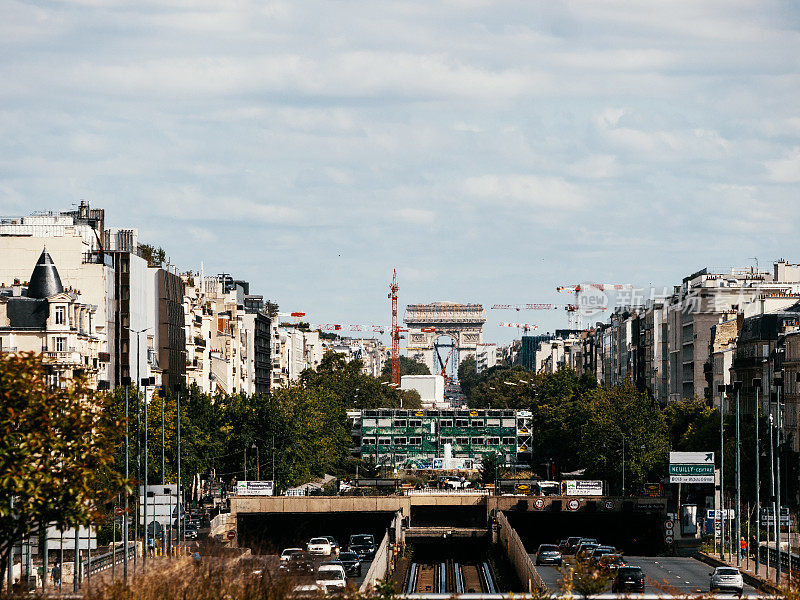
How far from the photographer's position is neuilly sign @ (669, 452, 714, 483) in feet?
339

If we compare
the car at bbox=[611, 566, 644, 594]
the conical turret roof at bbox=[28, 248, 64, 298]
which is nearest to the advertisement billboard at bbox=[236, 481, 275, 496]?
the conical turret roof at bbox=[28, 248, 64, 298]

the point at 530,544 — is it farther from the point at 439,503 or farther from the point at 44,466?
the point at 44,466

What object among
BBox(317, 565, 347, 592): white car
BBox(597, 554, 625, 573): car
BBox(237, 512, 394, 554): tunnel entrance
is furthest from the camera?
Answer: BBox(237, 512, 394, 554): tunnel entrance

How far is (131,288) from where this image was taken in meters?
136

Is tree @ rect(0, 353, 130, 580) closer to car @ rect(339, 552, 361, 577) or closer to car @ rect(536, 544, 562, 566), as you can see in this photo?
car @ rect(339, 552, 361, 577)

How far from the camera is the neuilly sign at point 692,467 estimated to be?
103188mm

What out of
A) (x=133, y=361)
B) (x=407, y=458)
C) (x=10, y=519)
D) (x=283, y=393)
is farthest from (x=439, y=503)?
(x=10, y=519)

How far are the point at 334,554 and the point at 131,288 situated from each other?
4826 centimetres

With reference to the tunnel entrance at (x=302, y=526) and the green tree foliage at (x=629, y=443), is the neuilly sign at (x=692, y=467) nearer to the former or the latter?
the tunnel entrance at (x=302, y=526)

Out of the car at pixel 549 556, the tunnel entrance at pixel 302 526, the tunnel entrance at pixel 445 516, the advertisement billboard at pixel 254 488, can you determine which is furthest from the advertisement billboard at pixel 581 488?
the car at pixel 549 556

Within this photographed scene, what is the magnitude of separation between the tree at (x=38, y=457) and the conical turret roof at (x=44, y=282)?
72387 mm

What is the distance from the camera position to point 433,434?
172250mm

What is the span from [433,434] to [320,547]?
73.8m

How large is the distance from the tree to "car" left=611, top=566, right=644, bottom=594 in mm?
33410
